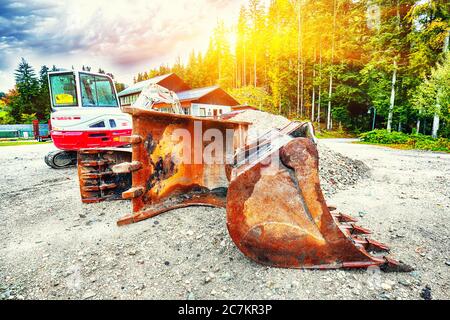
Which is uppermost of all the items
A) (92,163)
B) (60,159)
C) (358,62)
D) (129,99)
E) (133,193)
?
(358,62)

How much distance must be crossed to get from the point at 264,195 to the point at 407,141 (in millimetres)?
16149

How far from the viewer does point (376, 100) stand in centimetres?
1892

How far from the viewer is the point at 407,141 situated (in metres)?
13.9

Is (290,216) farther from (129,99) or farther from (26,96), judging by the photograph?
(26,96)

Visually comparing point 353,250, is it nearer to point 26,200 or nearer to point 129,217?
point 129,217

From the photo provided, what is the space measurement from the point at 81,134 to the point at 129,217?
12.5 feet

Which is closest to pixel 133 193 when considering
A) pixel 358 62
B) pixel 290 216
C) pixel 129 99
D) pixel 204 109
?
pixel 290 216

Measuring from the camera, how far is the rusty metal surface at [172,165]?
98.3 inches

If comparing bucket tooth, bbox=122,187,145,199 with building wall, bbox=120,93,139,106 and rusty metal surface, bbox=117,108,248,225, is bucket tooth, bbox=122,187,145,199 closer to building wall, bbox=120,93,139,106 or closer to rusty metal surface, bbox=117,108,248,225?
rusty metal surface, bbox=117,108,248,225

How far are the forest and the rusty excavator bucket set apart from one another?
1516cm

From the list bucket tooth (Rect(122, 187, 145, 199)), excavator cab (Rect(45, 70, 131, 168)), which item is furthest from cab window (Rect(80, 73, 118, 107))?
bucket tooth (Rect(122, 187, 145, 199))

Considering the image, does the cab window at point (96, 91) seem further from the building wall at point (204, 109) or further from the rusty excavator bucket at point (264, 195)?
the building wall at point (204, 109)

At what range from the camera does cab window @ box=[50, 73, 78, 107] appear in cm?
584
